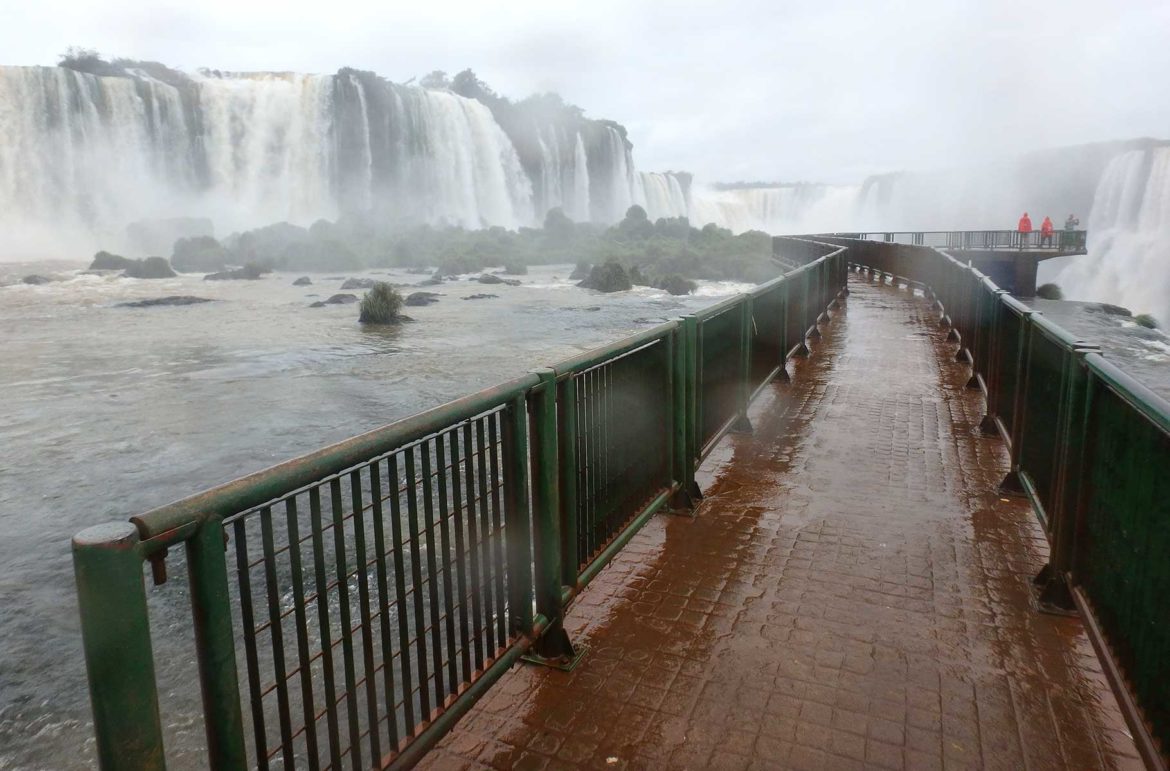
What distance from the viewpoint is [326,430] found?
13.8m

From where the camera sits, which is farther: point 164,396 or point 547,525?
point 164,396

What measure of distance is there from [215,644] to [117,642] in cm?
29

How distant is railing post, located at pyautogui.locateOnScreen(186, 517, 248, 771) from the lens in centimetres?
205

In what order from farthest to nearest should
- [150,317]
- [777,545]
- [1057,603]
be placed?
[150,317], [777,545], [1057,603]

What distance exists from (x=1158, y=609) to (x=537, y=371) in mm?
2363

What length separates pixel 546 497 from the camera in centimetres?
Result: 375

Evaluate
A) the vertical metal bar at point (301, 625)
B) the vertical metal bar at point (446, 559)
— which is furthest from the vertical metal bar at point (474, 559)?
the vertical metal bar at point (301, 625)

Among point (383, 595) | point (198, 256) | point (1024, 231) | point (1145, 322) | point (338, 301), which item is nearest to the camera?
point (383, 595)

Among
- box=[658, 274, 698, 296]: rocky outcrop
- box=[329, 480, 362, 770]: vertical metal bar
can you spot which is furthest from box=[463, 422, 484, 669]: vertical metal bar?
box=[658, 274, 698, 296]: rocky outcrop

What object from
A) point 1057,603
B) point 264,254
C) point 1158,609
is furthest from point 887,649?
point 264,254

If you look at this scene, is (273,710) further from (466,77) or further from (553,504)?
(466,77)

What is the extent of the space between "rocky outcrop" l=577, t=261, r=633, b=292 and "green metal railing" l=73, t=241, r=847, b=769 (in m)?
31.5

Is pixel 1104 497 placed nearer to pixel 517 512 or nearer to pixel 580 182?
pixel 517 512

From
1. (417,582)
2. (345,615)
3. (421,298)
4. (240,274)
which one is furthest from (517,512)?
(240,274)
